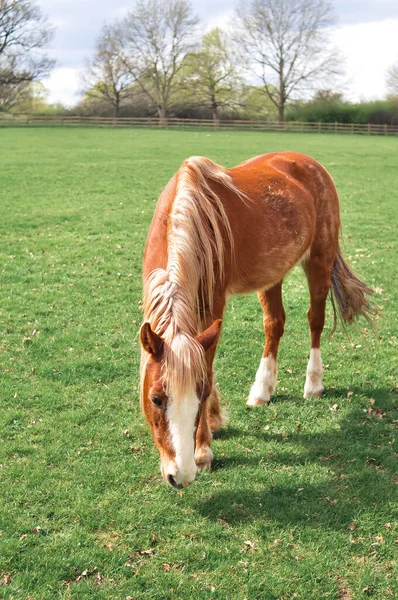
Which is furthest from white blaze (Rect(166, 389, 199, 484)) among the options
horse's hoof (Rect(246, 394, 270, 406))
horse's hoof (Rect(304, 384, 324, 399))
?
horse's hoof (Rect(304, 384, 324, 399))

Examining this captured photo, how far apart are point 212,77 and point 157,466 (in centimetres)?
5996

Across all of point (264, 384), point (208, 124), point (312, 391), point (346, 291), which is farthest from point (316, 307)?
point (208, 124)

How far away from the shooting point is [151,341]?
10.8 ft

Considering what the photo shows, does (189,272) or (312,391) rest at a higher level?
(189,272)

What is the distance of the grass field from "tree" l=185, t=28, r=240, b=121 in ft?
175

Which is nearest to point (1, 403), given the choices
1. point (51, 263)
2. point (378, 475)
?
point (378, 475)

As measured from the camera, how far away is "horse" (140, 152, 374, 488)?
3.31m

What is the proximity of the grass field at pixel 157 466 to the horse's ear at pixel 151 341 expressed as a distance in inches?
51.4

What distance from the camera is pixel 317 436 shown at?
16.3ft

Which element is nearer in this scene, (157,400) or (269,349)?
(157,400)

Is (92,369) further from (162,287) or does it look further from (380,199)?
(380,199)

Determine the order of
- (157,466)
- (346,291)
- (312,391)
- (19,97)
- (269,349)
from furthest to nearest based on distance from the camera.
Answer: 1. (19,97)
2. (346,291)
3. (269,349)
4. (312,391)
5. (157,466)

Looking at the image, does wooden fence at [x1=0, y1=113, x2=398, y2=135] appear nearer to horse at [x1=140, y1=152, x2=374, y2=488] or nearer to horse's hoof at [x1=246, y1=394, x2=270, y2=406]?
horse at [x1=140, y1=152, x2=374, y2=488]

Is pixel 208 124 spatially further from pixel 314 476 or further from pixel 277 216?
pixel 314 476
